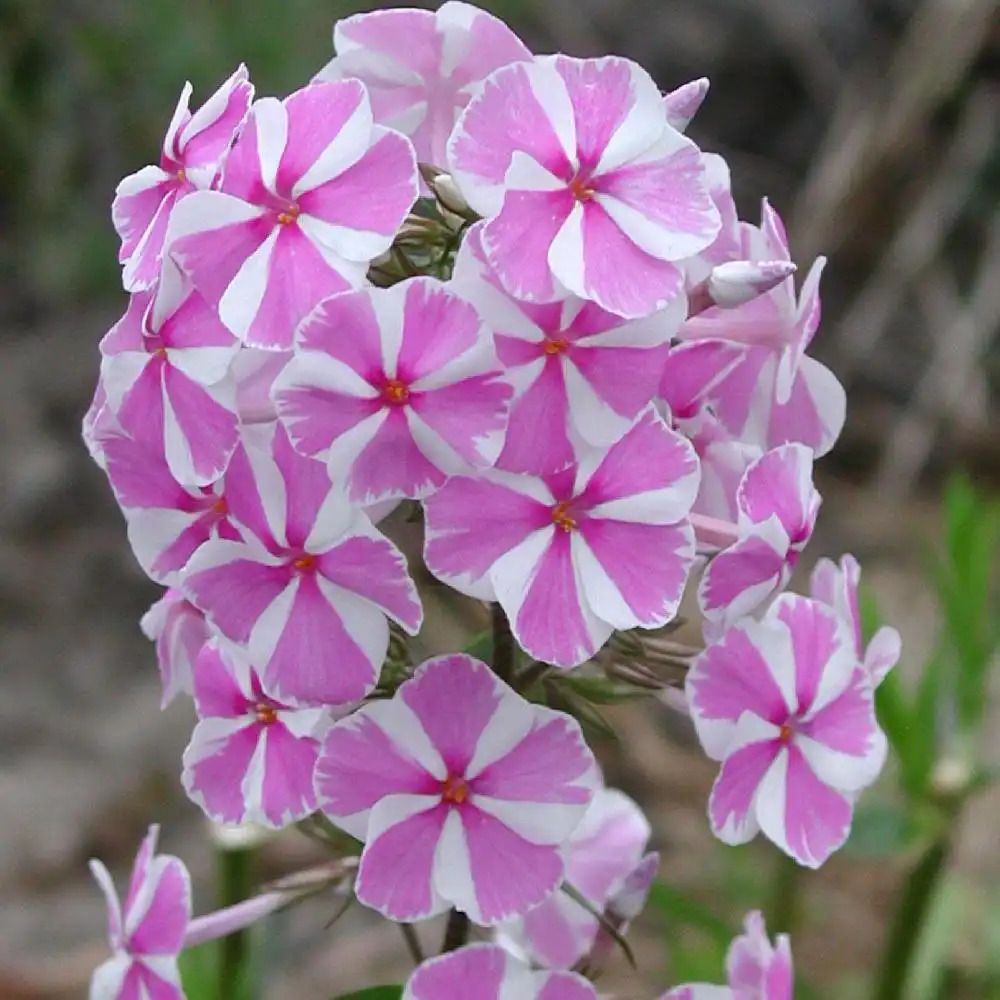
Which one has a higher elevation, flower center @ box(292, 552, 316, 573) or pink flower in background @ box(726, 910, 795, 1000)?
flower center @ box(292, 552, 316, 573)

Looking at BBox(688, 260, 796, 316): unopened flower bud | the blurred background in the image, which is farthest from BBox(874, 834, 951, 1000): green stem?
BBox(688, 260, 796, 316): unopened flower bud

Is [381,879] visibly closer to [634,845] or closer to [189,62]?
[634,845]

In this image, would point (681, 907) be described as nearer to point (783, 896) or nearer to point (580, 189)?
point (783, 896)

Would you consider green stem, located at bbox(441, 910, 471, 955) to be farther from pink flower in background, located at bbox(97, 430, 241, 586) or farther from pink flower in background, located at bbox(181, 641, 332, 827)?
pink flower in background, located at bbox(97, 430, 241, 586)

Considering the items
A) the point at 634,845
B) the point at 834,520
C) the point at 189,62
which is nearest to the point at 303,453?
the point at 634,845

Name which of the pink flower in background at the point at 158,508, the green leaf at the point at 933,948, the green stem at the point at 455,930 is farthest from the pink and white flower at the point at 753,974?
the green leaf at the point at 933,948

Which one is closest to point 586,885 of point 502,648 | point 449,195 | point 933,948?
point 502,648
